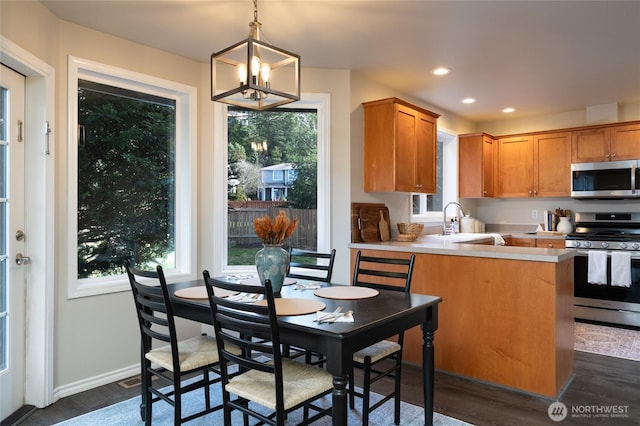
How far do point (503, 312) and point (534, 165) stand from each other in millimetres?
3276

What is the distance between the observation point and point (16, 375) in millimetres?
2619

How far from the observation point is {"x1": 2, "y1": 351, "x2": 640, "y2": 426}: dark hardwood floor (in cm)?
253

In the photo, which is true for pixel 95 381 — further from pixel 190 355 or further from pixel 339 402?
pixel 339 402

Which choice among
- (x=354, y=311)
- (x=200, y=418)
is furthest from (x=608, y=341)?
(x=200, y=418)

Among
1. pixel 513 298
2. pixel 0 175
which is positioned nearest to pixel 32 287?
pixel 0 175

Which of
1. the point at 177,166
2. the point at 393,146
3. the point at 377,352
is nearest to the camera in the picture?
Answer: the point at 377,352

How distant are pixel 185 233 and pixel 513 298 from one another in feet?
8.53

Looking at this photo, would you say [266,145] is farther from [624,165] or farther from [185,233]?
[624,165]

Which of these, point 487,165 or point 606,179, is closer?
point 606,179

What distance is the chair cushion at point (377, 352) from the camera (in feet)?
7.43

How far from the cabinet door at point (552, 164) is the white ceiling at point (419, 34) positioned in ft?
3.85

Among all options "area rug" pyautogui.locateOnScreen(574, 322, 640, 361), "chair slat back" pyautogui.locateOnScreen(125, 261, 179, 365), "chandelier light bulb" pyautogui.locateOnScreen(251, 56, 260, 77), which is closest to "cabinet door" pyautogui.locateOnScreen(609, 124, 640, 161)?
"area rug" pyautogui.locateOnScreen(574, 322, 640, 361)

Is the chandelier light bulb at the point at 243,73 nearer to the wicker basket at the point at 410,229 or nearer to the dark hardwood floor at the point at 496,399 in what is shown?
the dark hardwood floor at the point at 496,399

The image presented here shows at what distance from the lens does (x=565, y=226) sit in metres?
5.40
